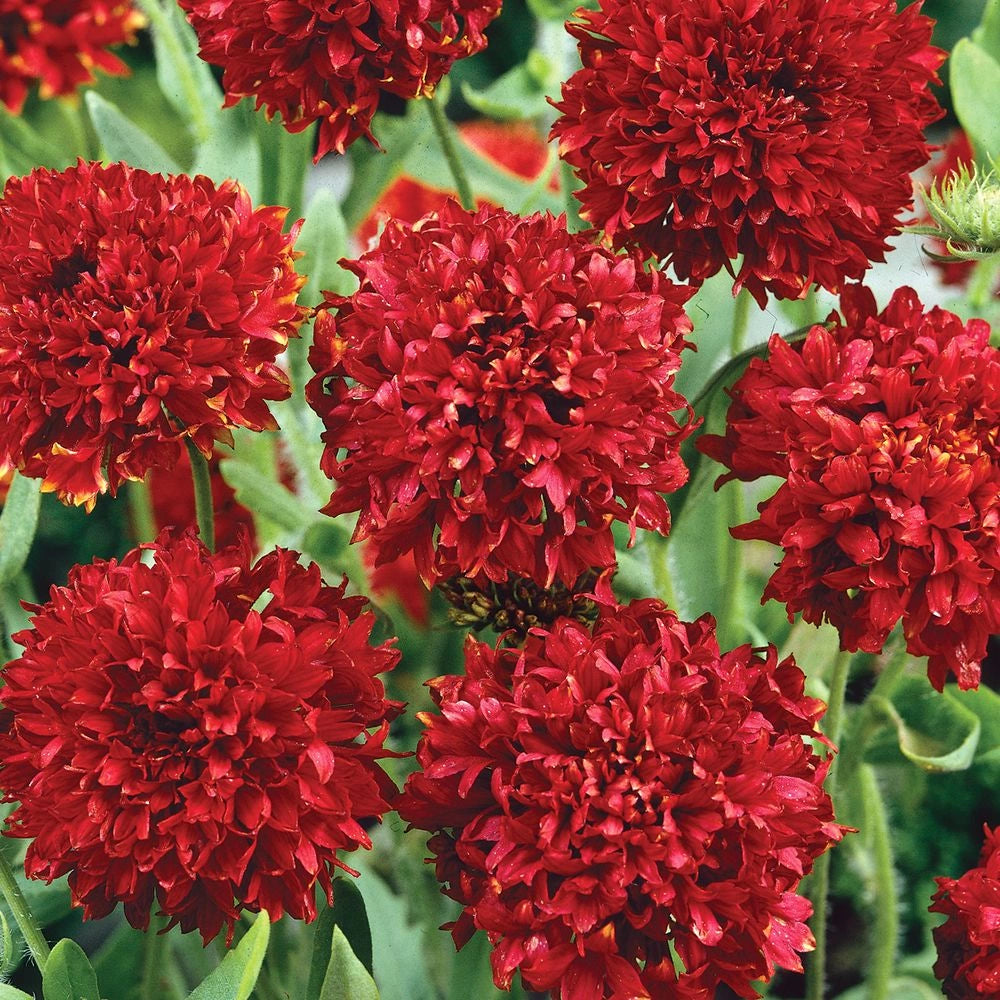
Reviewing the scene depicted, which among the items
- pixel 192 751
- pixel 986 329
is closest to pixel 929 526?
pixel 986 329

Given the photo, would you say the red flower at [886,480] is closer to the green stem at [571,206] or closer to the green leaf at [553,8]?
the green stem at [571,206]

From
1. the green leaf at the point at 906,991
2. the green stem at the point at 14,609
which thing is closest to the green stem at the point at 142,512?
the green stem at the point at 14,609

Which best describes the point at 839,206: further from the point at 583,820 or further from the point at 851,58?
the point at 583,820

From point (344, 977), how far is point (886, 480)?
0.20 m

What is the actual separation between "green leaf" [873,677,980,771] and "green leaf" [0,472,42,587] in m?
0.31

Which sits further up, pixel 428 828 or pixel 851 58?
pixel 851 58

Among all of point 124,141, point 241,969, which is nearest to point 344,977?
point 241,969

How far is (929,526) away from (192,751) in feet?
0.66

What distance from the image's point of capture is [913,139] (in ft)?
1.35

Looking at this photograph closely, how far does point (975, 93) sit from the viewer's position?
53cm

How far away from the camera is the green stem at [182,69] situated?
0.59 m

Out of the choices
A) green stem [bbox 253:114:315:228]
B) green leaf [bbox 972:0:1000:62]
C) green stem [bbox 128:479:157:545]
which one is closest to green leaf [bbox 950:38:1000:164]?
green leaf [bbox 972:0:1000:62]

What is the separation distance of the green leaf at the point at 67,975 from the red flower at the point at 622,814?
0.33 feet

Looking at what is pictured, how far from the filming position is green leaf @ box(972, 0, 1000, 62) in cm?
60
